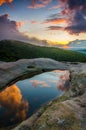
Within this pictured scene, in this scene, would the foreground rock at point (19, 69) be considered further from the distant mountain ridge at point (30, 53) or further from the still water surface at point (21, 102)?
the distant mountain ridge at point (30, 53)

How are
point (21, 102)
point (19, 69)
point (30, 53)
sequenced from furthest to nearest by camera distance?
point (30, 53) → point (19, 69) → point (21, 102)

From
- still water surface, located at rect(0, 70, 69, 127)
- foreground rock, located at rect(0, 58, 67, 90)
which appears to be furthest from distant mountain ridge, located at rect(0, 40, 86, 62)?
still water surface, located at rect(0, 70, 69, 127)

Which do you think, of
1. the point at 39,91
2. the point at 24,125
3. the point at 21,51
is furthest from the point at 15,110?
the point at 21,51

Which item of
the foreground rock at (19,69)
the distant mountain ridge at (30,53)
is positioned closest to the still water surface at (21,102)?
the foreground rock at (19,69)

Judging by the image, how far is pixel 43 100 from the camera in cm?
2420

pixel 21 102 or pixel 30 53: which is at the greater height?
pixel 30 53

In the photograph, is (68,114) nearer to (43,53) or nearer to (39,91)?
(39,91)

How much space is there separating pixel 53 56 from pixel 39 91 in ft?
304

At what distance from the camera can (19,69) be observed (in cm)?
4734

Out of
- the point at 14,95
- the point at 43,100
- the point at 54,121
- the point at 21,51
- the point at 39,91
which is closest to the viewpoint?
the point at 54,121

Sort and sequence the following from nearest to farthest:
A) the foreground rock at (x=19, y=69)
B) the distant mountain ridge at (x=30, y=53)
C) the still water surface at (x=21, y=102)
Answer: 1. the still water surface at (x=21, y=102)
2. the foreground rock at (x=19, y=69)
3. the distant mountain ridge at (x=30, y=53)

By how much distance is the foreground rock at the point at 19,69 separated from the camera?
3597cm

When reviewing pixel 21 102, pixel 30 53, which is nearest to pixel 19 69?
pixel 21 102

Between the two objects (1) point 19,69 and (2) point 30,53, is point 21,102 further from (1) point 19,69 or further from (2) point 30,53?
(2) point 30,53
